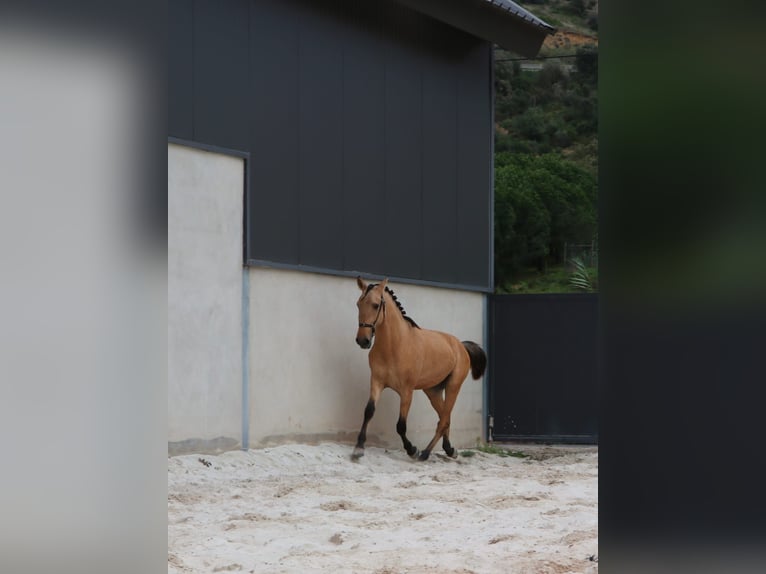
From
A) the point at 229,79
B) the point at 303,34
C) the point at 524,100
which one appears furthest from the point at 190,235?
the point at 524,100

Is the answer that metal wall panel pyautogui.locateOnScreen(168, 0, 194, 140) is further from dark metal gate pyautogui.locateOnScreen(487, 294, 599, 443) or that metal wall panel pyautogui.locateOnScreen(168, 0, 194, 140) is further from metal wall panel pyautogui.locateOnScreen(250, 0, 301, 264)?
dark metal gate pyautogui.locateOnScreen(487, 294, 599, 443)

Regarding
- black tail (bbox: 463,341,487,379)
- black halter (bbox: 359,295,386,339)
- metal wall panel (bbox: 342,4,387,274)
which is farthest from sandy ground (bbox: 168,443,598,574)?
metal wall panel (bbox: 342,4,387,274)

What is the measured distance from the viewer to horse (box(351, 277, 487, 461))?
10453 mm

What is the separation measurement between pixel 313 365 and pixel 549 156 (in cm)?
2527

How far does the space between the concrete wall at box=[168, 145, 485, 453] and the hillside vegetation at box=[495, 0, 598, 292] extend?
62.9ft

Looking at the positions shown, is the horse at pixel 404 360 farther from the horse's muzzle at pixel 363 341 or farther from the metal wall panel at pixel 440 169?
the metal wall panel at pixel 440 169

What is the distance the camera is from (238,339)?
9.83m

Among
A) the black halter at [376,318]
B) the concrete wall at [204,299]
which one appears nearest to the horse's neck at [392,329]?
the black halter at [376,318]

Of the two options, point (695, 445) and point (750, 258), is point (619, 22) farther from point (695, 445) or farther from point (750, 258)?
→ point (695, 445)

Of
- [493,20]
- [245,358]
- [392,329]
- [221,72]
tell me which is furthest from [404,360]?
[493,20]

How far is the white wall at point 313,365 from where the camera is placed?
10.1 metres

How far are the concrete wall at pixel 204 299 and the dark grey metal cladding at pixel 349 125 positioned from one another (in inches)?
9.0

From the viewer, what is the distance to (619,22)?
1.71 m

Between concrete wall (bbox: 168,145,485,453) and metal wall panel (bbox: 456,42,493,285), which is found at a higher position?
metal wall panel (bbox: 456,42,493,285)
